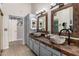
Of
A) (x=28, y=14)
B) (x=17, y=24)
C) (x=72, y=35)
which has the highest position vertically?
(x=28, y=14)

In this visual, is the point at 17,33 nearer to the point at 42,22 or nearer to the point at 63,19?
the point at 42,22

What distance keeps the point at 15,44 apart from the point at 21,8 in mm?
876

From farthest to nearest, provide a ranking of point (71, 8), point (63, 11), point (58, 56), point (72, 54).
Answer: point (63, 11) < point (71, 8) < point (58, 56) < point (72, 54)

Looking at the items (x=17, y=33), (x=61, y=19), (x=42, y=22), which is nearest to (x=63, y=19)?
(x=61, y=19)

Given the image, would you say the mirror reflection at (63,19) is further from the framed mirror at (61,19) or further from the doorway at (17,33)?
the doorway at (17,33)

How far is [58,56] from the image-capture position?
6.93 ft

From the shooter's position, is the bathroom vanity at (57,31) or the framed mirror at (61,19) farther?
the framed mirror at (61,19)

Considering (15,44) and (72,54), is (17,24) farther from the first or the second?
(72,54)

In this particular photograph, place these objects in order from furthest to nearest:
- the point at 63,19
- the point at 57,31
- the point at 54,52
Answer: the point at 57,31, the point at 63,19, the point at 54,52

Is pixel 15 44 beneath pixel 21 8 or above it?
beneath

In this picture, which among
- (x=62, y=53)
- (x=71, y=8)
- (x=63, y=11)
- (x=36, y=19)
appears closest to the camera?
(x=62, y=53)

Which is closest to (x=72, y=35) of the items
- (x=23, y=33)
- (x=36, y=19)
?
(x=36, y=19)

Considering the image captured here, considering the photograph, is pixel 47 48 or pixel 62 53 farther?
pixel 47 48

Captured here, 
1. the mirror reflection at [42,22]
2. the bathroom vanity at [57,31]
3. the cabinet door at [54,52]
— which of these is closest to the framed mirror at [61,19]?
the bathroom vanity at [57,31]
